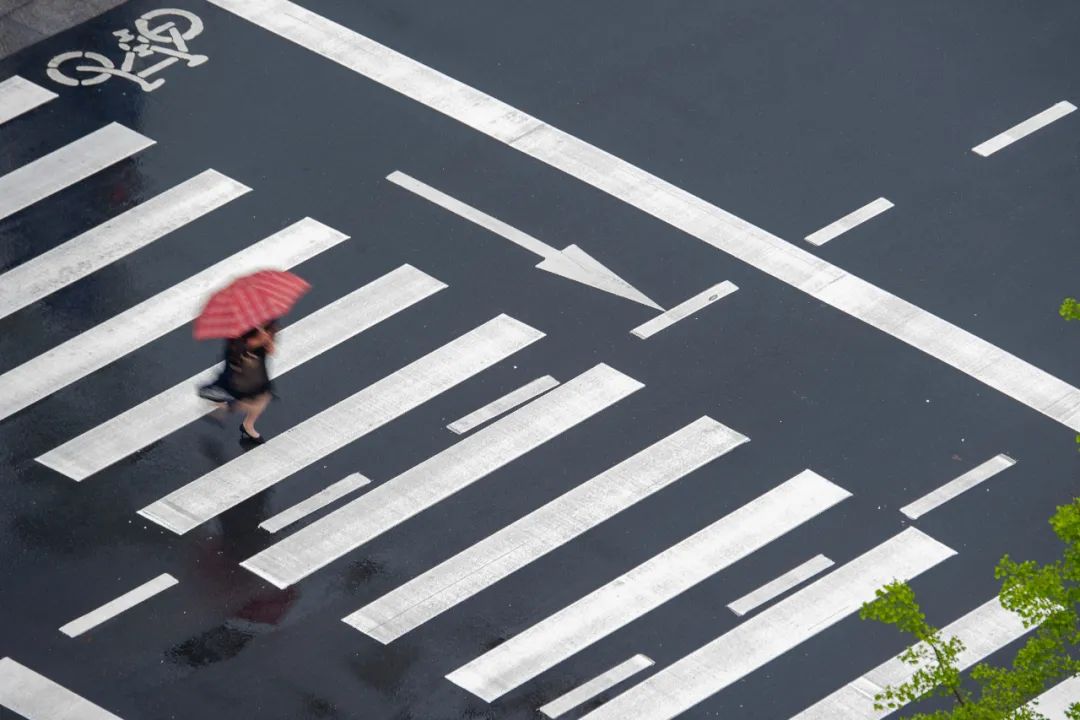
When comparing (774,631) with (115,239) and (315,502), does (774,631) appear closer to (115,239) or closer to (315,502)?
(315,502)

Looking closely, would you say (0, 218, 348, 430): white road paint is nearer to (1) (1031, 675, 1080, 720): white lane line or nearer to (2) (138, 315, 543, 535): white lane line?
(2) (138, 315, 543, 535): white lane line

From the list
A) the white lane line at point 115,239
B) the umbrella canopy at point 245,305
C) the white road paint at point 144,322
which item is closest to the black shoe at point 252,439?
the umbrella canopy at point 245,305

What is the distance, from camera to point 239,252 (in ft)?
83.4

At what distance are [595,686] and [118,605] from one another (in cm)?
420

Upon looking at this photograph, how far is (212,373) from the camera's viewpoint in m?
23.8

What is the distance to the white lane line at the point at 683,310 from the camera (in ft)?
80.8

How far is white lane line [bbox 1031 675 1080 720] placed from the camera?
21000mm

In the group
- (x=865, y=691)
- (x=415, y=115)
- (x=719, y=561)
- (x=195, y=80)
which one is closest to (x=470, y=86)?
(x=415, y=115)

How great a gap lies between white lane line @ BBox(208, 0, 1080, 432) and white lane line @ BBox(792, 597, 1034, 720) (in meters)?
2.65

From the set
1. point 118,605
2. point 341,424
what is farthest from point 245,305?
point 118,605

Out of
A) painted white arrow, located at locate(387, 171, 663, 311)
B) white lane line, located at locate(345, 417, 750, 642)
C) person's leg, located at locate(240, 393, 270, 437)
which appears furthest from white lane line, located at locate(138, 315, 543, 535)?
white lane line, located at locate(345, 417, 750, 642)

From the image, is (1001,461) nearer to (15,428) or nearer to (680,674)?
(680,674)

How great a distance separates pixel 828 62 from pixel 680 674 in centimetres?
922

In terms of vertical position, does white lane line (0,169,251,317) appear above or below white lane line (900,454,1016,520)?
above
